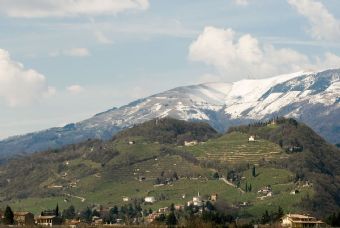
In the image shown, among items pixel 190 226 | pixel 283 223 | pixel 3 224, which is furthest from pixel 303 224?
pixel 3 224

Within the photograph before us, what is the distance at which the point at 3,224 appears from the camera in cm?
18438

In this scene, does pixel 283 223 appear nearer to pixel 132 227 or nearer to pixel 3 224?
pixel 132 227

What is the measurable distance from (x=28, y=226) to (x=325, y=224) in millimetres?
63199

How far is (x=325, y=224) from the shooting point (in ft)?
630

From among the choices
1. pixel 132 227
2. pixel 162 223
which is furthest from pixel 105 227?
pixel 162 223

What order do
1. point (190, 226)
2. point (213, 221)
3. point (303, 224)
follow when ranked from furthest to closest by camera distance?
1. point (303, 224)
2. point (213, 221)
3. point (190, 226)

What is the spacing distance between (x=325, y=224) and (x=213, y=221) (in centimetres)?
2593

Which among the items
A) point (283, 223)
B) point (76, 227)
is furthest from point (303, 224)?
point (76, 227)

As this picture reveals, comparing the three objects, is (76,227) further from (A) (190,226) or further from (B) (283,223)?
(B) (283,223)

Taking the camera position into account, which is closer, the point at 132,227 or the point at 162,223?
the point at 132,227

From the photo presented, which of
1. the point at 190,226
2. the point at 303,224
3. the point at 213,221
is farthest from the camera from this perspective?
the point at 303,224

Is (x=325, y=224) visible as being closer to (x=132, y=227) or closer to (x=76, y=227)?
(x=132, y=227)

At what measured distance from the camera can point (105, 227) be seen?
18375cm

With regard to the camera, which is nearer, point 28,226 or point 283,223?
point 28,226
